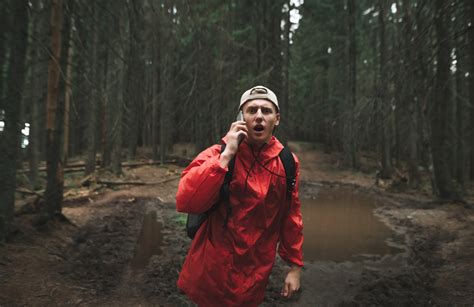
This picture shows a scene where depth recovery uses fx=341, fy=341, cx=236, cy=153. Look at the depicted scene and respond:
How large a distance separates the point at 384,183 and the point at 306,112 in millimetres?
17029

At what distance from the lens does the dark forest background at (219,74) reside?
5.84 meters

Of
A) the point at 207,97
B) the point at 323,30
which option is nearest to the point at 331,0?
the point at 323,30

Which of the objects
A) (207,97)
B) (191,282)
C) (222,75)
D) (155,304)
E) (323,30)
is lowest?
(155,304)

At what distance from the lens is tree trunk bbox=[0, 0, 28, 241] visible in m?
5.72

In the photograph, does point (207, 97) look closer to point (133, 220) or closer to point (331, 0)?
point (133, 220)

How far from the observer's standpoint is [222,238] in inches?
93.4

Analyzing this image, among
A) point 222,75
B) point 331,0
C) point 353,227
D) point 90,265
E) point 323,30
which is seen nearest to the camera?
point 90,265

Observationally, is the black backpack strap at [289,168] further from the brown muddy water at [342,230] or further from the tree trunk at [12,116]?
the tree trunk at [12,116]

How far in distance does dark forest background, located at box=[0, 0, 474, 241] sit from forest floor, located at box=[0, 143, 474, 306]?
3.13ft

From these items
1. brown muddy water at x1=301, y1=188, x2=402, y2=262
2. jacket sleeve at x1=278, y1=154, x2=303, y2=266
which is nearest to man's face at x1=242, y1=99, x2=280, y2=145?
jacket sleeve at x1=278, y1=154, x2=303, y2=266

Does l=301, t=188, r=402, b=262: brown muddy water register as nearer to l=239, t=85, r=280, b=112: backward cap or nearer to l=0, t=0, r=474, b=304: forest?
l=0, t=0, r=474, b=304: forest

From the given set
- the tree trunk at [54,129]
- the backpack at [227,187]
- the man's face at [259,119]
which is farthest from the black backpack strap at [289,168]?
the tree trunk at [54,129]

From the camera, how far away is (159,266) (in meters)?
6.22

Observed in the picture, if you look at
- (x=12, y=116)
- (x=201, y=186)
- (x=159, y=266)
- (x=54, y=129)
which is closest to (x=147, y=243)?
(x=159, y=266)
